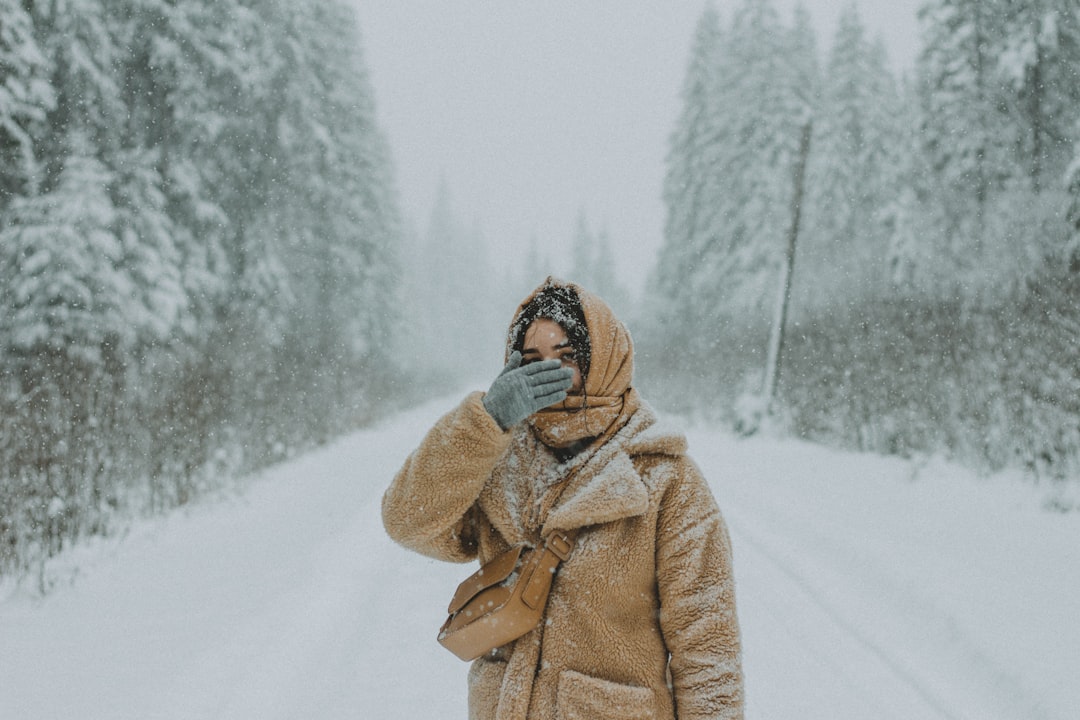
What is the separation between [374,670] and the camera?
3973 millimetres

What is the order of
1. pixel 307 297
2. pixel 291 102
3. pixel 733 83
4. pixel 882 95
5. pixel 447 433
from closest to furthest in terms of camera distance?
1. pixel 447 433
2. pixel 291 102
3. pixel 307 297
4. pixel 733 83
5. pixel 882 95

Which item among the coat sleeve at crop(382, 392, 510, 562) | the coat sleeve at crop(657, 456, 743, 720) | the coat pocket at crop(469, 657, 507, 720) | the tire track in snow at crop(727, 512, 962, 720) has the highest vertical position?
the coat sleeve at crop(382, 392, 510, 562)

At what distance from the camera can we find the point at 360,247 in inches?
961

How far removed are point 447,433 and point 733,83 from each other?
1107 inches

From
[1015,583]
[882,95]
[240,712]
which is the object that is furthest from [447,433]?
[882,95]

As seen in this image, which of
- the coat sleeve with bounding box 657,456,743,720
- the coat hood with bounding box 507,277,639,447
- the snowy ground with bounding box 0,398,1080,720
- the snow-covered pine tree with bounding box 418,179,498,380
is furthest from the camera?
the snow-covered pine tree with bounding box 418,179,498,380

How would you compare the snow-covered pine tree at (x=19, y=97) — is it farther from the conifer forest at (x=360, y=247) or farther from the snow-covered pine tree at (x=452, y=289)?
the snow-covered pine tree at (x=452, y=289)

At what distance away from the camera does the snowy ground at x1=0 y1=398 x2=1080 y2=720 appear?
140 inches

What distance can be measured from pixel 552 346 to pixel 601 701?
0.88 m

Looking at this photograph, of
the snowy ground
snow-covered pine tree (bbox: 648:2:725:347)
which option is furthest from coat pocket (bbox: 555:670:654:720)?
snow-covered pine tree (bbox: 648:2:725:347)

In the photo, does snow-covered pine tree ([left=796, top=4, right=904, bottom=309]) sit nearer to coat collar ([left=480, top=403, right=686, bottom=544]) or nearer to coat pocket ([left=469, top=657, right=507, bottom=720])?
coat collar ([left=480, top=403, right=686, bottom=544])

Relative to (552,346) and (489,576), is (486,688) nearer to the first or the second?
(489,576)

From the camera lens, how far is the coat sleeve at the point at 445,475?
1.71 meters

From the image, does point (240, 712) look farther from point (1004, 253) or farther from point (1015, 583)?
point (1004, 253)
